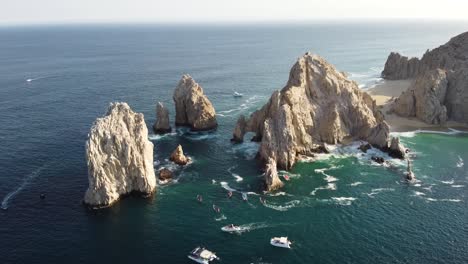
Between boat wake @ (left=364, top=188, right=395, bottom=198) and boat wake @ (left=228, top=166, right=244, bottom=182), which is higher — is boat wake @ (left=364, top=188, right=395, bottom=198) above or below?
below

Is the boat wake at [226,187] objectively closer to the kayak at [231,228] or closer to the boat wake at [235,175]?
the boat wake at [235,175]

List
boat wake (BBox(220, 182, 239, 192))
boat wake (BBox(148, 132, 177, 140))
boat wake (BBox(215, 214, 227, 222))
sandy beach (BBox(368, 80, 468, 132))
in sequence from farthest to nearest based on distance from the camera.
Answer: sandy beach (BBox(368, 80, 468, 132)) → boat wake (BBox(148, 132, 177, 140)) → boat wake (BBox(220, 182, 239, 192)) → boat wake (BBox(215, 214, 227, 222))

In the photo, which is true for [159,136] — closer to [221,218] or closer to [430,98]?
[221,218]

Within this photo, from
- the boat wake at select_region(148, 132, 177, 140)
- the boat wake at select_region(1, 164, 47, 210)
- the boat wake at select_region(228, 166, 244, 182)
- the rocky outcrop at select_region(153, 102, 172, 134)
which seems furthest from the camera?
the rocky outcrop at select_region(153, 102, 172, 134)

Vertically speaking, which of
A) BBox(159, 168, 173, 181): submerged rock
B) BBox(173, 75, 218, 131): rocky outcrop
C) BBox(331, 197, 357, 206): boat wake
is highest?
BBox(173, 75, 218, 131): rocky outcrop

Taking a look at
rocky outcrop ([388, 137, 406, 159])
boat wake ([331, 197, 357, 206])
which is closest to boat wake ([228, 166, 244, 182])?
boat wake ([331, 197, 357, 206])

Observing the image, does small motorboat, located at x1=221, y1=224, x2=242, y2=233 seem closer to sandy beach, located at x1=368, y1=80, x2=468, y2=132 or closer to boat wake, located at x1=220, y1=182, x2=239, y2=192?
boat wake, located at x1=220, y1=182, x2=239, y2=192

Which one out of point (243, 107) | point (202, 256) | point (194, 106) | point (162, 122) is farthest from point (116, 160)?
point (243, 107)

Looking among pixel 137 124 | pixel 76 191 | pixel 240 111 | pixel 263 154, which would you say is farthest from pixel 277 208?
pixel 240 111
